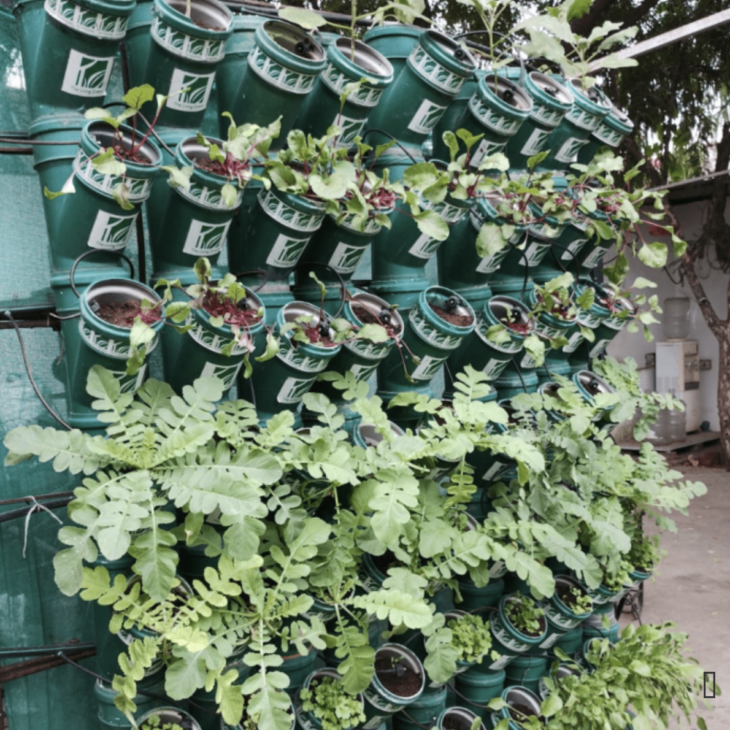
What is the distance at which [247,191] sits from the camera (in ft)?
5.99

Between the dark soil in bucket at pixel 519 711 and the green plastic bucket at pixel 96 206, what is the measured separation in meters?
1.84

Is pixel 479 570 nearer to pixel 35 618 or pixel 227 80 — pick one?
pixel 35 618

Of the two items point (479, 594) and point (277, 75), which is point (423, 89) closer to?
point (277, 75)

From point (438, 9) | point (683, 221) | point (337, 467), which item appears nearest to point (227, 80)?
point (337, 467)

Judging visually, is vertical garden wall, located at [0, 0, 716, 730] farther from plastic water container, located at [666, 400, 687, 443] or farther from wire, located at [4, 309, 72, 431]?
plastic water container, located at [666, 400, 687, 443]

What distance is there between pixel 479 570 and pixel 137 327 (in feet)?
3.82

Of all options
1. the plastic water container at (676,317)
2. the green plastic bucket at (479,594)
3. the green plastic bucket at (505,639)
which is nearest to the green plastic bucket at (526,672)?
the green plastic bucket at (505,639)

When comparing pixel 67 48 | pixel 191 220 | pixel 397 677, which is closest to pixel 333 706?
pixel 397 677

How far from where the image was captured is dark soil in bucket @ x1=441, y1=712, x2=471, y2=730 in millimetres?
2172

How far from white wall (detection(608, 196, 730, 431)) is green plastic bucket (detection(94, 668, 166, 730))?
7396mm

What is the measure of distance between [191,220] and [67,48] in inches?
17.3

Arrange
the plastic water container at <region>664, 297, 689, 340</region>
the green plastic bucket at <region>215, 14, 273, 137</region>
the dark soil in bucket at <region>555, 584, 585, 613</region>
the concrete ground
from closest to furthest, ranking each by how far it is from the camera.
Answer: the green plastic bucket at <region>215, 14, 273, 137</region> → the dark soil in bucket at <region>555, 584, 585, 613</region> → the concrete ground → the plastic water container at <region>664, 297, 689, 340</region>

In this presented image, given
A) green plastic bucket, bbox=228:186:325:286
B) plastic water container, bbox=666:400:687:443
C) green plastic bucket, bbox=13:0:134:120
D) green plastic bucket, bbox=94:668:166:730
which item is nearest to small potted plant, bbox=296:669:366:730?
green plastic bucket, bbox=94:668:166:730

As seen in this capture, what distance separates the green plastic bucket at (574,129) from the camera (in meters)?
2.44
